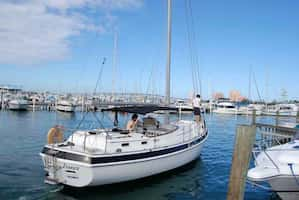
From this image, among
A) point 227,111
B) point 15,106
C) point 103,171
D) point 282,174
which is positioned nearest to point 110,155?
point 103,171

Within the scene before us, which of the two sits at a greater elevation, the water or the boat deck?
the boat deck

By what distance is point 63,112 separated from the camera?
60.2 m

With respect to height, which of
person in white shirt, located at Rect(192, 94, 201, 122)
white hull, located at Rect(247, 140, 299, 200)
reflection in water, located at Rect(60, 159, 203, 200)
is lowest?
reflection in water, located at Rect(60, 159, 203, 200)

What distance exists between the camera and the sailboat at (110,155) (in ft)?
32.6

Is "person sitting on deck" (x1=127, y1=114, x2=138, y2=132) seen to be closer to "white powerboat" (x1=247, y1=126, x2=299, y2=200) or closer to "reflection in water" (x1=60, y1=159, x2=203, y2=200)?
"reflection in water" (x1=60, y1=159, x2=203, y2=200)

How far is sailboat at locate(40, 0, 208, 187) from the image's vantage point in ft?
32.6

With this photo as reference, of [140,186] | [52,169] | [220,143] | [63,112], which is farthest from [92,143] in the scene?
[63,112]

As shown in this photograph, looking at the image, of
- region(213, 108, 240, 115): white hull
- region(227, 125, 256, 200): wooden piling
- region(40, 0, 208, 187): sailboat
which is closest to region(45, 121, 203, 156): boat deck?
region(40, 0, 208, 187): sailboat

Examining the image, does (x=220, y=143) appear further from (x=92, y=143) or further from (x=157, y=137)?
(x=92, y=143)

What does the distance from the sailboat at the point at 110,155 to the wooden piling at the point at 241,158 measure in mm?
4860

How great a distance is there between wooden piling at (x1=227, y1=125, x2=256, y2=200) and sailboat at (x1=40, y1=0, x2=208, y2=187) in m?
4.86

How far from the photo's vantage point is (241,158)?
649 cm

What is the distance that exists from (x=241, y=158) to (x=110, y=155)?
509 cm

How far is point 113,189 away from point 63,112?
51982 millimetres
